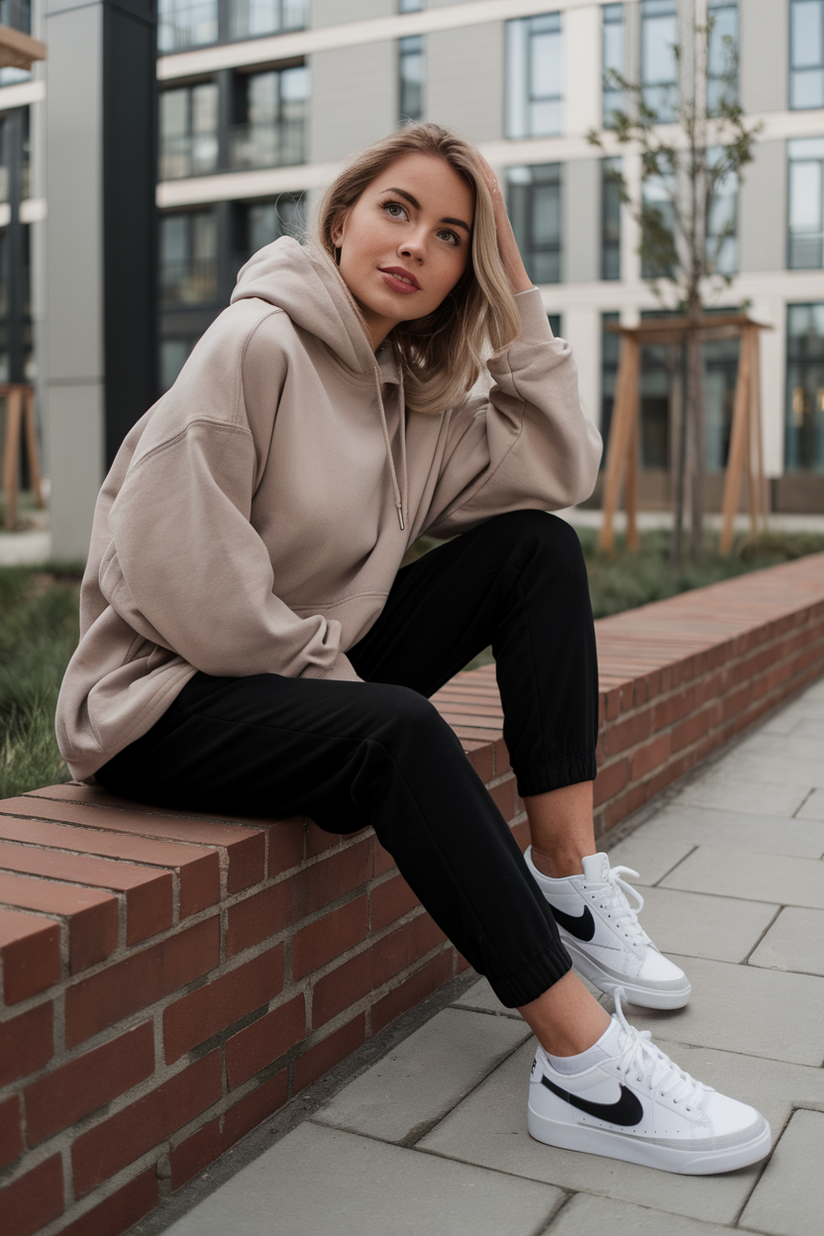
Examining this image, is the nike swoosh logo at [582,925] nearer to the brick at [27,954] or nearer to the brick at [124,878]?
the brick at [124,878]

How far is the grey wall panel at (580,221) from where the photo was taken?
67.6 feet

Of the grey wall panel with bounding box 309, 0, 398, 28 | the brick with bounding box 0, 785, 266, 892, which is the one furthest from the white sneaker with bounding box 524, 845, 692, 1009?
the grey wall panel with bounding box 309, 0, 398, 28

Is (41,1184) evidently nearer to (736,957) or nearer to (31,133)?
(736,957)

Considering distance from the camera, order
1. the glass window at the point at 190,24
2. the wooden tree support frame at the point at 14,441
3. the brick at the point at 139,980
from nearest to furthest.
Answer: the brick at the point at 139,980 < the wooden tree support frame at the point at 14,441 < the glass window at the point at 190,24

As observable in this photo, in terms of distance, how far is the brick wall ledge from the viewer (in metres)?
1.27

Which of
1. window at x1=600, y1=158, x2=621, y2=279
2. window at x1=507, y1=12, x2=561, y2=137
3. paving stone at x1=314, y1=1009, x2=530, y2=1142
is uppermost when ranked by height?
window at x1=507, y1=12, x2=561, y2=137

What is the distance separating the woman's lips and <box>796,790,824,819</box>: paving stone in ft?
6.40

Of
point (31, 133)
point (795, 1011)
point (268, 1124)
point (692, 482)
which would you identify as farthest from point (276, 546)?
point (31, 133)

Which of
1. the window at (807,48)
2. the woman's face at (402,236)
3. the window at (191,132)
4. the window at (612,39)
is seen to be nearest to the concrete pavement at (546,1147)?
the woman's face at (402,236)

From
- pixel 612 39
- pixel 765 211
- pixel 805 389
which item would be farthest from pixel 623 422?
pixel 612 39

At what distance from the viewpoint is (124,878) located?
142 centimetres

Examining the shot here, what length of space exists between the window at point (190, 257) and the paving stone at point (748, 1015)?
926 inches

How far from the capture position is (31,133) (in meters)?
22.4

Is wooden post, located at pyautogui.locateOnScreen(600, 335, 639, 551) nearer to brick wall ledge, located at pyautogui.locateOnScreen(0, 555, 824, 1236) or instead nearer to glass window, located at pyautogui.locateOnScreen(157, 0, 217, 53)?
brick wall ledge, located at pyautogui.locateOnScreen(0, 555, 824, 1236)
